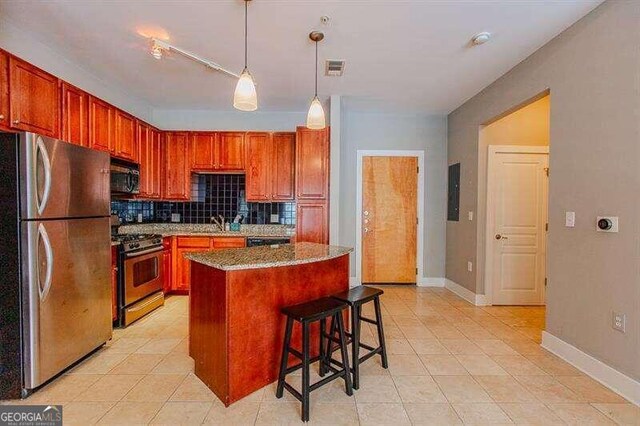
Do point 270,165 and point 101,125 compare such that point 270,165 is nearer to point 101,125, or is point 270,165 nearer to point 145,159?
point 145,159

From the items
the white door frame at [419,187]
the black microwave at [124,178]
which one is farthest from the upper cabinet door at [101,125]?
the white door frame at [419,187]

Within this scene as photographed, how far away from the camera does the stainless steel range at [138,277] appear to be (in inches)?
128

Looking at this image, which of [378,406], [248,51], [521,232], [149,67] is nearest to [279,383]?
[378,406]

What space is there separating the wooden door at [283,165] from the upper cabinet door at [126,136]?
5.77ft

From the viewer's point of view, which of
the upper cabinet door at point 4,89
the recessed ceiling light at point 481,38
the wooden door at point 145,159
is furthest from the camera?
the wooden door at point 145,159

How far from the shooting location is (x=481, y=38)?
2.68m

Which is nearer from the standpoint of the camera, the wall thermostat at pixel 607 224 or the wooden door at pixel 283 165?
the wall thermostat at pixel 607 224

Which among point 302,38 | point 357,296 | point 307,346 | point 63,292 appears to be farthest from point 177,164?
point 307,346

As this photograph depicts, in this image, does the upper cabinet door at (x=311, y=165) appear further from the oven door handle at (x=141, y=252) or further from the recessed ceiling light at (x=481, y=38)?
the recessed ceiling light at (x=481, y=38)

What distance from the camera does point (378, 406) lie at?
6.54 feet

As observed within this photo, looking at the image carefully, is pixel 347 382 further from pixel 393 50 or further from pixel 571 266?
pixel 393 50

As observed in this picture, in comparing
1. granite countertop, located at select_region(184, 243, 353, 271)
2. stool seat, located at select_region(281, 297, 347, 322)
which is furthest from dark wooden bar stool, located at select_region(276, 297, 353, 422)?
granite countertop, located at select_region(184, 243, 353, 271)

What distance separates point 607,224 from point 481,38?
5.75 ft

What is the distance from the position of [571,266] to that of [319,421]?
2283 millimetres
